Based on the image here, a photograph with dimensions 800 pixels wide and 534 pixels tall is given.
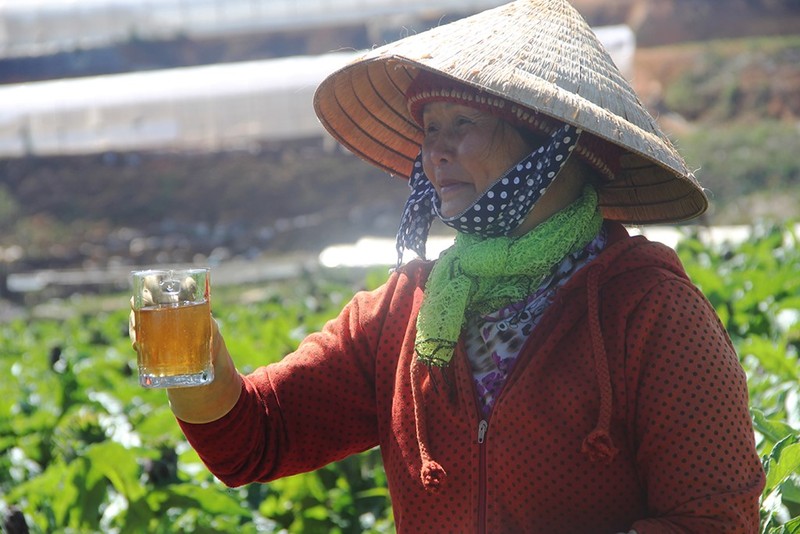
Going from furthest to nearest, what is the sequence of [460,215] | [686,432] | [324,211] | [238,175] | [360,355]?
[238,175]
[324,211]
[360,355]
[460,215]
[686,432]

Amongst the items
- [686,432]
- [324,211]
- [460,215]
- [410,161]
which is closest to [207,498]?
[410,161]

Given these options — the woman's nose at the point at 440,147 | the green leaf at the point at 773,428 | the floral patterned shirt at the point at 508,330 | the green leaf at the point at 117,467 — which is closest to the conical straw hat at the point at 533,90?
the woman's nose at the point at 440,147

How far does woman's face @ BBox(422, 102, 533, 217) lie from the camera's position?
2.25 m

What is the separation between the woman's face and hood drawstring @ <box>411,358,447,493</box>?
323mm

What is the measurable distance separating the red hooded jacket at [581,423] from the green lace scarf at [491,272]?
69mm

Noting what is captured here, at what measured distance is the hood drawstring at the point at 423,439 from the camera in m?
2.22

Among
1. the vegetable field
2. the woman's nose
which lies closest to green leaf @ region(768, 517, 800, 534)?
the vegetable field

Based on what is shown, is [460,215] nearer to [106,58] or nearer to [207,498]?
[207,498]

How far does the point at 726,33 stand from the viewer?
29594mm

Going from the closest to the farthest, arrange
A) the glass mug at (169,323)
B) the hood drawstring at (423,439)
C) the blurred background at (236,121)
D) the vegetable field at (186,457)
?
the glass mug at (169,323) < the hood drawstring at (423,439) < the vegetable field at (186,457) < the blurred background at (236,121)

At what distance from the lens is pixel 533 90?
214 centimetres

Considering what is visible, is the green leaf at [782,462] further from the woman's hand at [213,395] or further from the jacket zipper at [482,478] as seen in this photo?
the woman's hand at [213,395]

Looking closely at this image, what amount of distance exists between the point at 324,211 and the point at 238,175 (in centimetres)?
281

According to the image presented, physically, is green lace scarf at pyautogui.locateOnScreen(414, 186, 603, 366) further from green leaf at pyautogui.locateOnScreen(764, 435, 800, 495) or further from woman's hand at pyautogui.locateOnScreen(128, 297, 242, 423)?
green leaf at pyautogui.locateOnScreen(764, 435, 800, 495)
